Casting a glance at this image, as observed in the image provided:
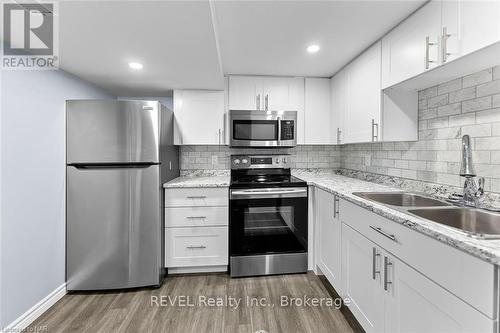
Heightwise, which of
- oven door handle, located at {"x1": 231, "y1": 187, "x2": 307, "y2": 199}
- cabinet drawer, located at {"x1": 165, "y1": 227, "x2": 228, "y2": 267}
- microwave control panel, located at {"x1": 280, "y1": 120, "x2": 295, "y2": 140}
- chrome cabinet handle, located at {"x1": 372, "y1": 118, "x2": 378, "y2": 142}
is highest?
microwave control panel, located at {"x1": 280, "y1": 120, "x2": 295, "y2": 140}

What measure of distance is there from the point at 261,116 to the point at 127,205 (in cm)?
160

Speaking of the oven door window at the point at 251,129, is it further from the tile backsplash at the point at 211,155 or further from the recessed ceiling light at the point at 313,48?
the recessed ceiling light at the point at 313,48

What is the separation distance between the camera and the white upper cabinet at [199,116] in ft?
8.90

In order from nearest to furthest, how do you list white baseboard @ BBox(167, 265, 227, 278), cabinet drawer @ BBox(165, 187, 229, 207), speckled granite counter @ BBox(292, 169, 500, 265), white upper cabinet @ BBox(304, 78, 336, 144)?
speckled granite counter @ BBox(292, 169, 500, 265) → cabinet drawer @ BBox(165, 187, 229, 207) → white baseboard @ BBox(167, 265, 227, 278) → white upper cabinet @ BBox(304, 78, 336, 144)

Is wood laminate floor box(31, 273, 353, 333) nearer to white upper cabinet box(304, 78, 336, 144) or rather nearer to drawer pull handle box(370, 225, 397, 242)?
drawer pull handle box(370, 225, 397, 242)

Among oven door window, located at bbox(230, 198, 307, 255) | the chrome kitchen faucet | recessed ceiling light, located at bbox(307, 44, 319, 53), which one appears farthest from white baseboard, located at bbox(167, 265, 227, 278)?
recessed ceiling light, located at bbox(307, 44, 319, 53)

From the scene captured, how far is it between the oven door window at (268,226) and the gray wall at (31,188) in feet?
4.90

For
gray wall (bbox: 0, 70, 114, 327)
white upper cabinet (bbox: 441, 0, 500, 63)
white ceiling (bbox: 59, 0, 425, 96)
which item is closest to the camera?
white upper cabinet (bbox: 441, 0, 500, 63)

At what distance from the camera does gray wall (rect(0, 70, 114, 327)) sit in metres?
1.54

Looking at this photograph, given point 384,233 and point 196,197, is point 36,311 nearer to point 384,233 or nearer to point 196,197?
point 196,197

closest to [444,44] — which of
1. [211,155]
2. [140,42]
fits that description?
[140,42]

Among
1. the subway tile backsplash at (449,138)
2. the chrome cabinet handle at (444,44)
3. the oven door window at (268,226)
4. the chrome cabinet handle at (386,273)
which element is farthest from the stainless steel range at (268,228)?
the chrome cabinet handle at (444,44)

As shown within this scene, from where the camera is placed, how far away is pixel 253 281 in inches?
89.7

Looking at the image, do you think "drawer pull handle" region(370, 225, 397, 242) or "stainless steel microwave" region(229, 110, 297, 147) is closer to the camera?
"drawer pull handle" region(370, 225, 397, 242)
